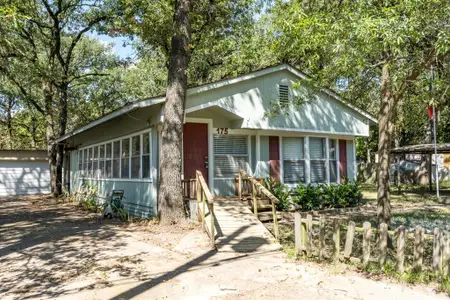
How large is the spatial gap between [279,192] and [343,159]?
400cm

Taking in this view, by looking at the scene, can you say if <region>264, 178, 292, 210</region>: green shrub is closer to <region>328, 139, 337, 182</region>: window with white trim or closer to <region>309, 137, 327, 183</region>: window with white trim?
<region>309, 137, 327, 183</region>: window with white trim

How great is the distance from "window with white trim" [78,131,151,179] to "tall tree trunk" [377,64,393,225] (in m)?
6.61

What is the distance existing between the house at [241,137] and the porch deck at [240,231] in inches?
84.2

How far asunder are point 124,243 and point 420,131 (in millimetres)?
33156

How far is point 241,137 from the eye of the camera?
483 inches

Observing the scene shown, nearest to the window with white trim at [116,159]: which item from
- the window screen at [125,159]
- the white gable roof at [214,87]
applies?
the window screen at [125,159]

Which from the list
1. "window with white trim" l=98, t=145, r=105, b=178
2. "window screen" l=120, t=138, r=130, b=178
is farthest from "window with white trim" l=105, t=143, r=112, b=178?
"window screen" l=120, t=138, r=130, b=178

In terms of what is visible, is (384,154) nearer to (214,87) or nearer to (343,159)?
(214,87)

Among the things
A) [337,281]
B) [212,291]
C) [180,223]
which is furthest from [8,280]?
[337,281]

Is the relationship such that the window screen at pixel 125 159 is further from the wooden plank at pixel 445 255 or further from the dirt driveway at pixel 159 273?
the wooden plank at pixel 445 255

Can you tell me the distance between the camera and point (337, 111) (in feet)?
45.2

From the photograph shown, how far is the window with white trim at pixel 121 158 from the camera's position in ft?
37.5

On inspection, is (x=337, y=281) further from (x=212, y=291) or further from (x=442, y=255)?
(x=212, y=291)

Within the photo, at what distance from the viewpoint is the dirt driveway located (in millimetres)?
4855
